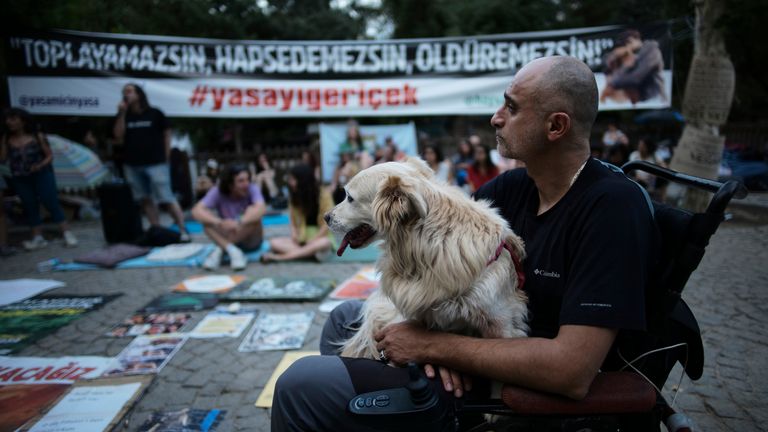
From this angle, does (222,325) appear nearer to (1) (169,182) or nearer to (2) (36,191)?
(1) (169,182)

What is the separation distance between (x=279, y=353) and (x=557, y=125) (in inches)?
113

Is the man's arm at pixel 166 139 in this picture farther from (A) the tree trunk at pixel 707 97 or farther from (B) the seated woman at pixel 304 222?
(A) the tree trunk at pixel 707 97

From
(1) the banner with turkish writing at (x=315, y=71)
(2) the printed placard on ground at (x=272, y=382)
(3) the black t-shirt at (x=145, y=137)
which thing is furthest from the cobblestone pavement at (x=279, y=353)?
(1) the banner with turkish writing at (x=315, y=71)

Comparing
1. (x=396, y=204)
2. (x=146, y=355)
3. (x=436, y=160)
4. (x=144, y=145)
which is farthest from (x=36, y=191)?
(x=396, y=204)

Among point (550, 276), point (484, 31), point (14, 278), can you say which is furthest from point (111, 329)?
point (484, 31)

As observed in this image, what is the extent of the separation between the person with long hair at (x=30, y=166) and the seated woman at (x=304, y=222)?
3.98 metres

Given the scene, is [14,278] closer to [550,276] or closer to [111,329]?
[111,329]

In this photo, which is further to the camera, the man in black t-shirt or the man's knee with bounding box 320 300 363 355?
the man in black t-shirt

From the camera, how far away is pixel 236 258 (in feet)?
19.7

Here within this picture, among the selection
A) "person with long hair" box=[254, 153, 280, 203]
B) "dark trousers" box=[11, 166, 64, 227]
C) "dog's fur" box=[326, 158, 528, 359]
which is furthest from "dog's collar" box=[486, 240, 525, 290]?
"person with long hair" box=[254, 153, 280, 203]

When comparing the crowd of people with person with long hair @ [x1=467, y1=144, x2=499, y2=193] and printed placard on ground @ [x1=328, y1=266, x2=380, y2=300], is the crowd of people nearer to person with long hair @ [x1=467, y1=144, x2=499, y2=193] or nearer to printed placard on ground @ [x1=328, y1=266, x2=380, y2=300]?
person with long hair @ [x1=467, y1=144, x2=499, y2=193]

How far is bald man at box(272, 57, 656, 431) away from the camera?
134 cm

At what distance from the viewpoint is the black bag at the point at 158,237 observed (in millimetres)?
7129

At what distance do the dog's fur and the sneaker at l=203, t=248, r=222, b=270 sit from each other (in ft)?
15.9
